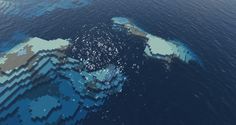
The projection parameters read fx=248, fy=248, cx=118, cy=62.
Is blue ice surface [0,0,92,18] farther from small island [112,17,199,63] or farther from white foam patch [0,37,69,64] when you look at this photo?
small island [112,17,199,63]

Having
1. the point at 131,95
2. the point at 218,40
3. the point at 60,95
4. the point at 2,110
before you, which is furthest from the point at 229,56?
the point at 2,110

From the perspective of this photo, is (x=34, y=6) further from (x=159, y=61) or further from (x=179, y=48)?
(x=179, y=48)

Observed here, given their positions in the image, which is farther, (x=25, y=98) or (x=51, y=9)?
(x=51, y=9)

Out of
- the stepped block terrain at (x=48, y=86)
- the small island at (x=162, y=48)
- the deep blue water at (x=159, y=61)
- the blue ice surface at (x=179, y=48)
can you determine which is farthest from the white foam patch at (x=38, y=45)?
the small island at (x=162, y=48)

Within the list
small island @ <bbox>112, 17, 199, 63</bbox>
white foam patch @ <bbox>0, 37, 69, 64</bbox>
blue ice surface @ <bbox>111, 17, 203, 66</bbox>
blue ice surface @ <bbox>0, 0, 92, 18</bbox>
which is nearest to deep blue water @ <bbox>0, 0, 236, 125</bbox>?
blue ice surface @ <bbox>111, 17, 203, 66</bbox>

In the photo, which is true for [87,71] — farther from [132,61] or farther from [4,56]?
[4,56]

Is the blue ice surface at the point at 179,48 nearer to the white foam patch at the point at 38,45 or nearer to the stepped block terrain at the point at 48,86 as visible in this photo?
the white foam patch at the point at 38,45

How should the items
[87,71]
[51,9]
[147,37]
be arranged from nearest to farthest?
1. [87,71]
2. [147,37]
3. [51,9]

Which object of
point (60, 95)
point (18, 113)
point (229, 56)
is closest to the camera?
point (18, 113)
